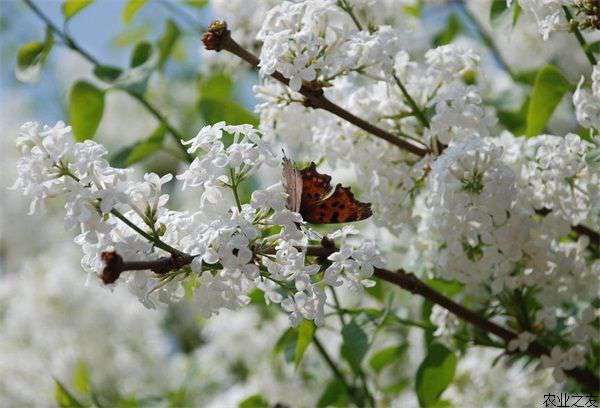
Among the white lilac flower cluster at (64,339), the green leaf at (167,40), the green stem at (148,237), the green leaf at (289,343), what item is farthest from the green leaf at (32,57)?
the white lilac flower cluster at (64,339)

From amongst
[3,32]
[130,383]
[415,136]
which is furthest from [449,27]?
[3,32]

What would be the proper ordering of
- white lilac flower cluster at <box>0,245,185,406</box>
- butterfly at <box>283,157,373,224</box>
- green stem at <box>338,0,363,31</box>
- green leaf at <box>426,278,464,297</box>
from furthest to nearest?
1. white lilac flower cluster at <box>0,245,185,406</box>
2. green leaf at <box>426,278,464,297</box>
3. green stem at <box>338,0,363,31</box>
4. butterfly at <box>283,157,373,224</box>

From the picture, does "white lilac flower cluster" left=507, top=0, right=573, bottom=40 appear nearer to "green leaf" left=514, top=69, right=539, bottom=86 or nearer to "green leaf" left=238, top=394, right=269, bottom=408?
"green leaf" left=514, top=69, right=539, bottom=86

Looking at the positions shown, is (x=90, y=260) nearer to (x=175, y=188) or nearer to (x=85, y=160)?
(x=85, y=160)

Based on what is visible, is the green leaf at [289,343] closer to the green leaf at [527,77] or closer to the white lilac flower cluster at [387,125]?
the white lilac flower cluster at [387,125]

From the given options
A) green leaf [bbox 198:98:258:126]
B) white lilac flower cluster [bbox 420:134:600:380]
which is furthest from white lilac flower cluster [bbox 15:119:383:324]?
green leaf [bbox 198:98:258:126]

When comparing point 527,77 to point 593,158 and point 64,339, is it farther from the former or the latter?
point 64,339
